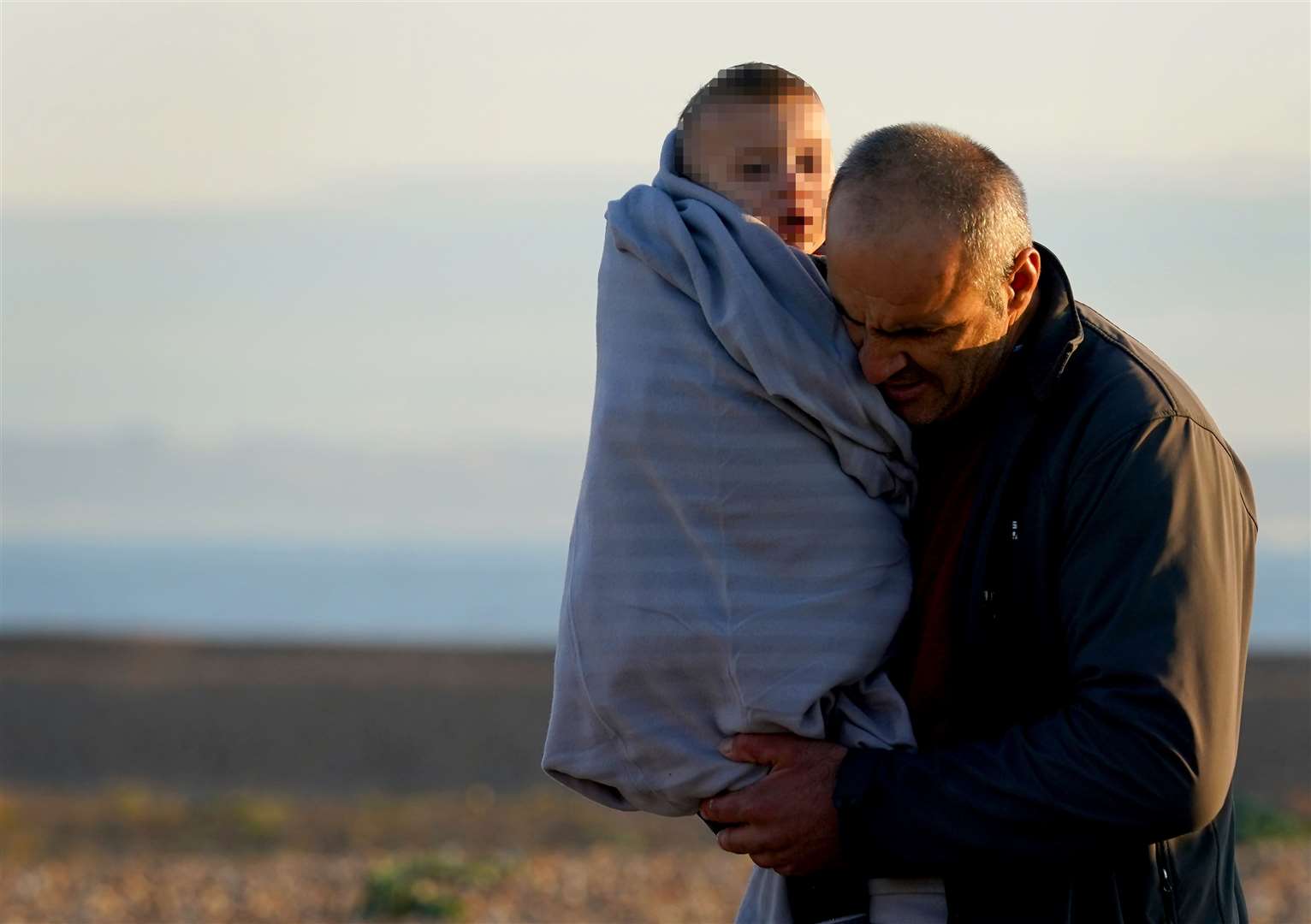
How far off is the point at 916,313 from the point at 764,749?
786 mm

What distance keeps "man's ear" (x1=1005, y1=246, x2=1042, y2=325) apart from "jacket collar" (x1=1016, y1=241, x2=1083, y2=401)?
0.12ft

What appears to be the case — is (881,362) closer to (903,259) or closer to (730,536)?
(903,259)

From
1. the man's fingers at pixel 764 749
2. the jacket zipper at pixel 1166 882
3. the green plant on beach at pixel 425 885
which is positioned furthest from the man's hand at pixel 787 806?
the green plant on beach at pixel 425 885

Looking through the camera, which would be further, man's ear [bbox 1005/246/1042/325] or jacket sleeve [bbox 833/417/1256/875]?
man's ear [bbox 1005/246/1042/325]

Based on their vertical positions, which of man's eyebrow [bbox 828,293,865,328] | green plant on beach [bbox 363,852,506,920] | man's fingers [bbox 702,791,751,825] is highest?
man's eyebrow [bbox 828,293,865,328]

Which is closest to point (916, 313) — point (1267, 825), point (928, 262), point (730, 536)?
point (928, 262)

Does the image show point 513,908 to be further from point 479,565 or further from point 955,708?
point 479,565

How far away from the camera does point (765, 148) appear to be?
340cm

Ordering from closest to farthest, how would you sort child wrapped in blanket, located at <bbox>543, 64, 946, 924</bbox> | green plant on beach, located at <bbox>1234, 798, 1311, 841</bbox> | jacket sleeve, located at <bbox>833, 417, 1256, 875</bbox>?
1. jacket sleeve, located at <bbox>833, 417, 1256, 875</bbox>
2. child wrapped in blanket, located at <bbox>543, 64, 946, 924</bbox>
3. green plant on beach, located at <bbox>1234, 798, 1311, 841</bbox>

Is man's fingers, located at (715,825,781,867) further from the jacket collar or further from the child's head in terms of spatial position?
the child's head

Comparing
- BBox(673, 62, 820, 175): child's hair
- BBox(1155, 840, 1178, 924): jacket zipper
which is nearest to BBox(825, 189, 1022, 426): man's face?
BBox(673, 62, 820, 175): child's hair

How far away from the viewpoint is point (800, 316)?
3098 millimetres

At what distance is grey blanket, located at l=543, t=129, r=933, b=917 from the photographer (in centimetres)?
299

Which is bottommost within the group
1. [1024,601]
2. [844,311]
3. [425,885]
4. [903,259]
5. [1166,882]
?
[425,885]
